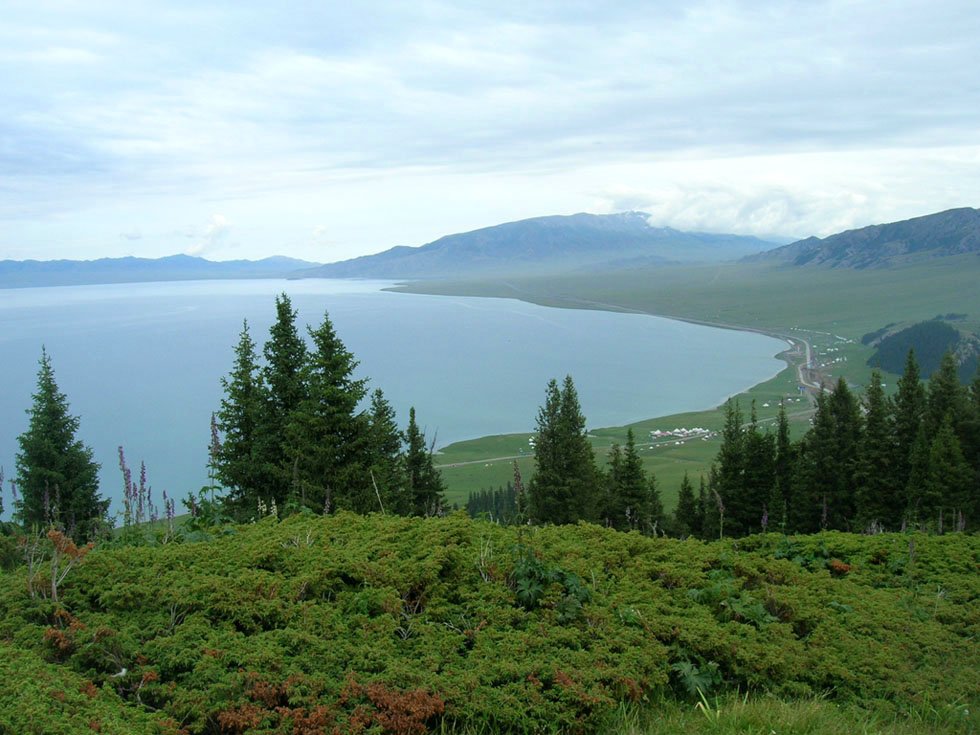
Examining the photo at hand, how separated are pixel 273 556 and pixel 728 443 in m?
27.3

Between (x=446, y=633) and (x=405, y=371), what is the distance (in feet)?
324

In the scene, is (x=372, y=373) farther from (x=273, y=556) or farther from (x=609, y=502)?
(x=273, y=556)

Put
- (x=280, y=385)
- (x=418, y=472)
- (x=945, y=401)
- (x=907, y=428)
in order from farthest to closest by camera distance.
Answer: (x=907, y=428), (x=945, y=401), (x=418, y=472), (x=280, y=385)

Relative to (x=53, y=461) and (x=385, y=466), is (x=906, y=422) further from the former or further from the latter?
(x=53, y=461)

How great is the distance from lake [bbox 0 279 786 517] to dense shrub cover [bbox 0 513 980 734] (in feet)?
122

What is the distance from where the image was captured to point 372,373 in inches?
3831

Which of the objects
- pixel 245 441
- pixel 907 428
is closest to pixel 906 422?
pixel 907 428

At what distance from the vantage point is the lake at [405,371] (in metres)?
64.2

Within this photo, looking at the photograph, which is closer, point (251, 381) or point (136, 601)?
point (136, 601)

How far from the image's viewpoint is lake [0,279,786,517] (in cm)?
6425

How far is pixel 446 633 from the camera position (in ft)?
13.8

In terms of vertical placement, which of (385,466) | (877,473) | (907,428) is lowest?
(877,473)

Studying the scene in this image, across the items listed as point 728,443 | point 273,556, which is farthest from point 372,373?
point 273,556

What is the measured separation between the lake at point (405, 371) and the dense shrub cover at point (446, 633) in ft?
122
